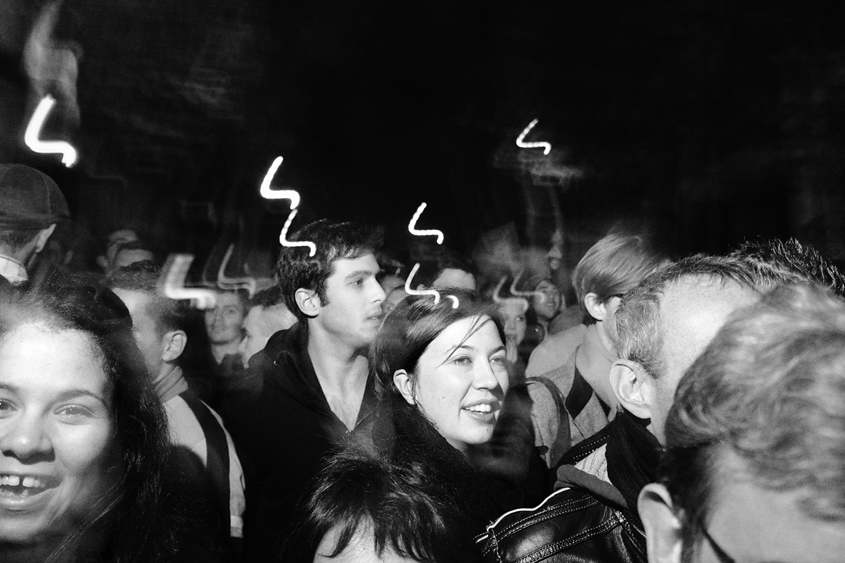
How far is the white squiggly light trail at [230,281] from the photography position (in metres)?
1.35

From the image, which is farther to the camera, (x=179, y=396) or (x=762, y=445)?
(x=179, y=396)

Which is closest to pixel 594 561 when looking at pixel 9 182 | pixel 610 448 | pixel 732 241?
pixel 610 448

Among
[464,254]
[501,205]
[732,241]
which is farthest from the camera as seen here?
[732,241]

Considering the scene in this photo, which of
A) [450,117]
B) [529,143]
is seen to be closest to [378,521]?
[450,117]

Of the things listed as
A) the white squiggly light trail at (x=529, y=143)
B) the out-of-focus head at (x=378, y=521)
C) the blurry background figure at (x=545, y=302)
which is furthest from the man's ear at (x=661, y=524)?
the white squiggly light trail at (x=529, y=143)

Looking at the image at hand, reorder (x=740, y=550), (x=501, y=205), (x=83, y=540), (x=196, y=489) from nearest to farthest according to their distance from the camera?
(x=740, y=550), (x=83, y=540), (x=196, y=489), (x=501, y=205)

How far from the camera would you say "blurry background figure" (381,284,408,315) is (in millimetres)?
1399

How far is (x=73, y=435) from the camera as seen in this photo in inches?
35.3

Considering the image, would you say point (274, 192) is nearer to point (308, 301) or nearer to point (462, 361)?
point (308, 301)

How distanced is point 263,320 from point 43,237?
1.50 feet

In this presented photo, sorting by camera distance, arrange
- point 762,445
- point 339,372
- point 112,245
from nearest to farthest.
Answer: point 762,445, point 112,245, point 339,372

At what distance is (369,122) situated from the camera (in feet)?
4.92

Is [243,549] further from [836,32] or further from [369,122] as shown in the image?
[836,32]

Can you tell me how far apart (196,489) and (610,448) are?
2.46 feet
